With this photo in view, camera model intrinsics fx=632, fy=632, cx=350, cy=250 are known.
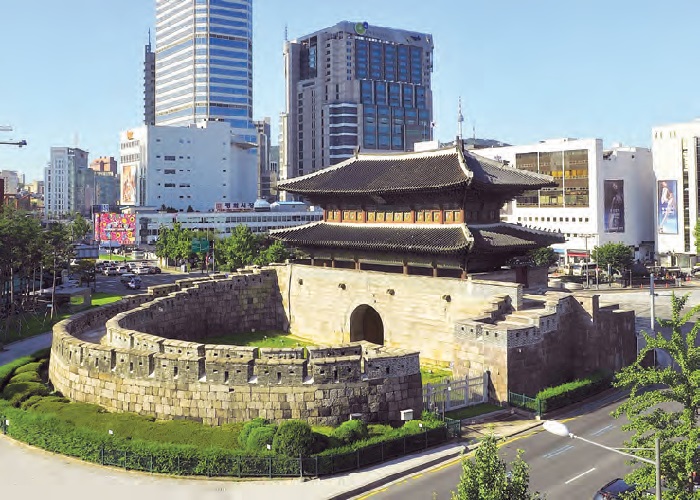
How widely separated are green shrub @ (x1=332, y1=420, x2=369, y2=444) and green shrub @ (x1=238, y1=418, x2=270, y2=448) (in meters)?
3.38

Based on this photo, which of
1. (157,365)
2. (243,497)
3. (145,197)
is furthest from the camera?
(145,197)

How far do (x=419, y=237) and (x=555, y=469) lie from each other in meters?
21.2

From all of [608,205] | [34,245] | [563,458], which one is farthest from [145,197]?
[563,458]

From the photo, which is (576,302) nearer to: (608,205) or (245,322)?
(245,322)

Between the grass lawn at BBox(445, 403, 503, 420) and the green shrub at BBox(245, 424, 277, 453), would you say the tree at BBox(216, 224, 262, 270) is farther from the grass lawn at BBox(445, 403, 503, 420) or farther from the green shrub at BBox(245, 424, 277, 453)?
the green shrub at BBox(245, 424, 277, 453)

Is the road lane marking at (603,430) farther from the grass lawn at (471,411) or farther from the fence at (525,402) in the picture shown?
the grass lawn at (471,411)

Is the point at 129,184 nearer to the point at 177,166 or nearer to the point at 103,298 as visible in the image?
the point at 177,166

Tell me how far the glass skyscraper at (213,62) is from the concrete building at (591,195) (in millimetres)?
100122

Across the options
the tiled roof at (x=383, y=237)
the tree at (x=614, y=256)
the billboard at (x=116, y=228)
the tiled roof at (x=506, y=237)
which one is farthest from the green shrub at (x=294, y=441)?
the billboard at (x=116, y=228)

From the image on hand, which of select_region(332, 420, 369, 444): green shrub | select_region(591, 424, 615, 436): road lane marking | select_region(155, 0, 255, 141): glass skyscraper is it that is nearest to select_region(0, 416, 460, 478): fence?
select_region(332, 420, 369, 444): green shrub

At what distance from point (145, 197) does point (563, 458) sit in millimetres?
139542

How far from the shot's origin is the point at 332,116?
192 meters

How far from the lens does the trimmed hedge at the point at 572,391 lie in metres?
34.2

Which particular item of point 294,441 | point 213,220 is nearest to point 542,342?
point 294,441
